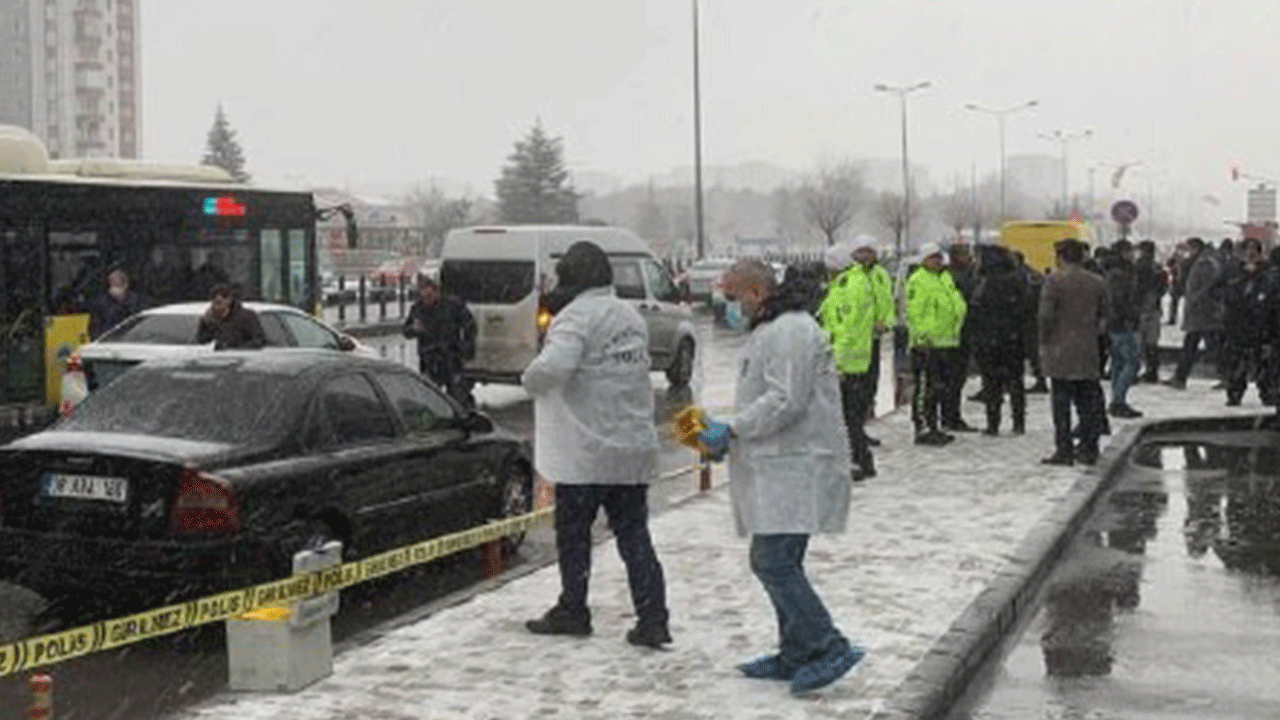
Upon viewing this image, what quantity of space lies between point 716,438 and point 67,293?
39.5ft

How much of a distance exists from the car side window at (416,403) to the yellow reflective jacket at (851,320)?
3872 mm

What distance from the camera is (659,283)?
75.2 feet

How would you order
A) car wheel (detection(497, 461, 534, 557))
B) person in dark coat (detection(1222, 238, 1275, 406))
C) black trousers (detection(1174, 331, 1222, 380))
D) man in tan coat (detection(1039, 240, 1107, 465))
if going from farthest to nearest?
1. black trousers (detection(1174, 331, 1222, 380))
2. person in dark coat (detection(1222, 238, 1275, 406))
3. man in tan coat (detection(1039, 240, 1107, 465))
4. car wheel (detection(497, 461, 534, 557))

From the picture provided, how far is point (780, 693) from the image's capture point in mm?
6434

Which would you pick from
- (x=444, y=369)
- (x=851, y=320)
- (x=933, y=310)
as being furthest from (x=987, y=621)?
(x=444, y=369)

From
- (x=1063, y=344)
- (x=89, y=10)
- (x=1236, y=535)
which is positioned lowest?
(x=1236, y=535)

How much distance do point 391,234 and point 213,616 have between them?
122 m

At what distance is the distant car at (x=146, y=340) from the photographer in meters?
14.0

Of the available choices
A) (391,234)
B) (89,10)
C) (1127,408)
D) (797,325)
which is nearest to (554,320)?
(797,325)

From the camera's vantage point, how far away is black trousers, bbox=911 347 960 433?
1484 centimetres

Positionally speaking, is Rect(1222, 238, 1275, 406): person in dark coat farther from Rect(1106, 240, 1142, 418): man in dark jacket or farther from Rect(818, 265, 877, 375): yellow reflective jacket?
Rect(818, 265, 877, 375): yellow reflective jacket

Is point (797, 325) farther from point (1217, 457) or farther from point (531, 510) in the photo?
point (1217, 457)

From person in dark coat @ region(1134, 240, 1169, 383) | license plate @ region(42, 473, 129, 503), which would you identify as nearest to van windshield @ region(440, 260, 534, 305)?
person in dark coat @ region(1134, 240, 1169, 383)

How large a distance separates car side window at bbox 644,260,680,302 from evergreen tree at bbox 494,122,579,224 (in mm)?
79169
